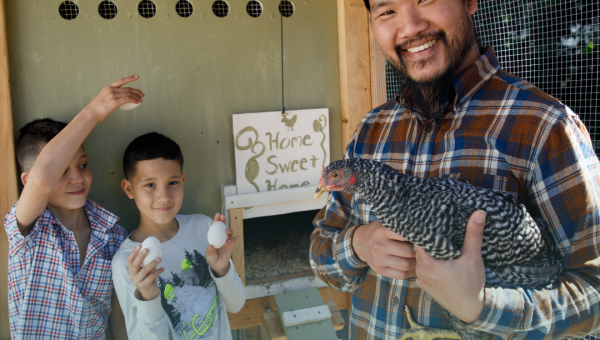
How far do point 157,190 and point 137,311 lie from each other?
20.3 inches

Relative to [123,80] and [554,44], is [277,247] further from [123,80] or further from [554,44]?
[554,44]

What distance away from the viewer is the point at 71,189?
1652 millimetres

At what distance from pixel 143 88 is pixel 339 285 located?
141 cm

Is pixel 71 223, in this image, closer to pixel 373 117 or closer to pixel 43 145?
pixel 43 145

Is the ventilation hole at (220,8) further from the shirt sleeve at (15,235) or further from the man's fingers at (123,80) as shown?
the shirt sleeve at (15,235)

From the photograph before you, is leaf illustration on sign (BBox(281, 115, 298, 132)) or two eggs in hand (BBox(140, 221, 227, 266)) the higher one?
leaf illustration on sign (BBox(281, 115, 298, 132))

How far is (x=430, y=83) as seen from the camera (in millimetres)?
1029

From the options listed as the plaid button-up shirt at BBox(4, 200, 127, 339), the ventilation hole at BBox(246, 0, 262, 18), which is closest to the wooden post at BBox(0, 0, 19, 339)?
the plaid button-up shirt at BBox(4, 200, 127, 339)

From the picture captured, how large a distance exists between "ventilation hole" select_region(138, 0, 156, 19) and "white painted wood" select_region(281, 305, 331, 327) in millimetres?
1686

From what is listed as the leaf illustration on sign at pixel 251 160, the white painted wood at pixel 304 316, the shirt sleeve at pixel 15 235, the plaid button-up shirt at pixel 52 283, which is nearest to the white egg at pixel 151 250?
the plaid button-up shirt at pixel 52 283

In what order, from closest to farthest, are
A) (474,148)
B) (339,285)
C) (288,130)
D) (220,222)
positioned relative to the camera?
(474,148) → (339,285) → (220,222) → (288,130)

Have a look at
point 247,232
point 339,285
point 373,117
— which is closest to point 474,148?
point 373,117

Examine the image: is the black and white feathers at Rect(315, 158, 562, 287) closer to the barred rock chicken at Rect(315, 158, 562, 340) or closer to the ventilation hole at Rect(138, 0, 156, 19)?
the barred rock chicken at Rect(315, 158, 562, 340)

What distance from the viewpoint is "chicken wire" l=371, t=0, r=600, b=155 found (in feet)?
5.26
